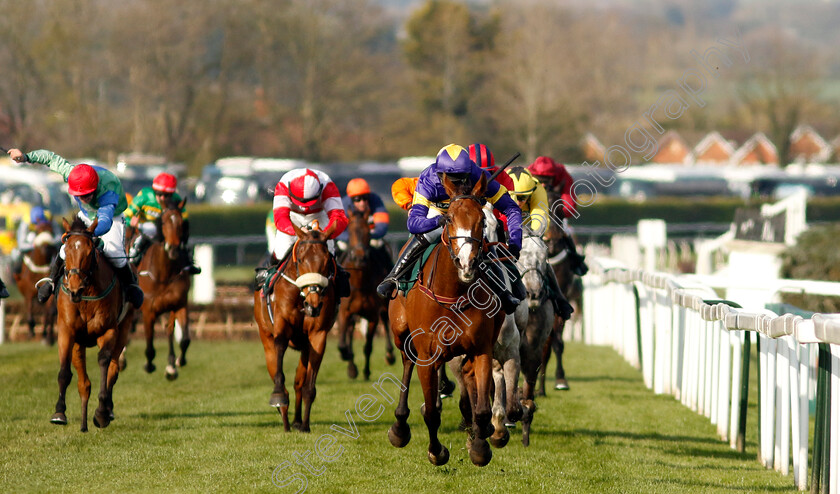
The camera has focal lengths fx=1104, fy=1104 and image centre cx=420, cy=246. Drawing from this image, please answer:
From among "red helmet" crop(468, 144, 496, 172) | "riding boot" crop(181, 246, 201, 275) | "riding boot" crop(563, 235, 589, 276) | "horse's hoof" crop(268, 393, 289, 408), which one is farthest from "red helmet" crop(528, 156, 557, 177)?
"riding boot" crop(181, 246, 201, 275)

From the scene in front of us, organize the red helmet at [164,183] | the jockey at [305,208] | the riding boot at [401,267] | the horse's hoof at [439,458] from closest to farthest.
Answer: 1. the horse's hoof at [439,458]
2. the riding boot at [401,267]
3. the jockey at [305,208]
4. the red helmet at [164,183]

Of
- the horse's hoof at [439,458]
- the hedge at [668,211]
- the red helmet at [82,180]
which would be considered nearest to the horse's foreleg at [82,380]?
the red helmet at [82,180]

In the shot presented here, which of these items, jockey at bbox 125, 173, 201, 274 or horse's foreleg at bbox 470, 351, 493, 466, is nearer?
horse's foreleg at bbox 470, 351, 493, 466

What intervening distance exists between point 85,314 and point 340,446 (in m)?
2.22

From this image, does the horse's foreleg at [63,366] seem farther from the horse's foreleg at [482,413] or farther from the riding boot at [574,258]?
the riding boot at [574,258]

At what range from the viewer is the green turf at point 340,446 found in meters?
6.77

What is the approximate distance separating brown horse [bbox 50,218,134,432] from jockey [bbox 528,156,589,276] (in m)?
3.84

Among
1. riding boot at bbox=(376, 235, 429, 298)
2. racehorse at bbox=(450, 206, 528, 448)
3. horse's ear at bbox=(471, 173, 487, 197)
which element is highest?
horse's ear at bbox=(471, 173, 487, 197)

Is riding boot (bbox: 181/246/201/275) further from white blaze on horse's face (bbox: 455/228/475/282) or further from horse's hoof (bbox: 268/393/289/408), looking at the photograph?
white blaze on horse's face (bbox: 455/228/475/282)

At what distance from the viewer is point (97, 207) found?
867cm

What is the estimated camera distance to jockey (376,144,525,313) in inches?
254

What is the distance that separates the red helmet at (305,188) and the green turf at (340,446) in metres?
Result: 1.80

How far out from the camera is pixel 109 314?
8430mm

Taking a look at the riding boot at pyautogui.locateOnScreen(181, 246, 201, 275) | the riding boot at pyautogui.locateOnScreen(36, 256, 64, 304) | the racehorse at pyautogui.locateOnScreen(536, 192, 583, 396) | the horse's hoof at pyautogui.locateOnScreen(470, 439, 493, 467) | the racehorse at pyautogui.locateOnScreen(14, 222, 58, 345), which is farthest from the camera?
the racehorse at pyautogui.locateOnScreen(14, 222, 58, 345)
